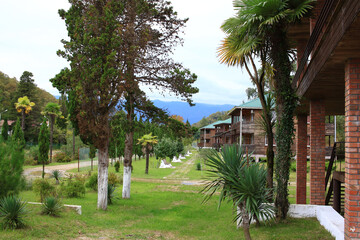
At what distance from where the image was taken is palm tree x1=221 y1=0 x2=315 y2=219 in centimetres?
836

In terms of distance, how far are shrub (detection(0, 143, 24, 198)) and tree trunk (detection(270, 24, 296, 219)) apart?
7.07 m

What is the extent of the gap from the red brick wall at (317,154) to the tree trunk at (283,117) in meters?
1.46

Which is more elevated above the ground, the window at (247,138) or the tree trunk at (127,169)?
the window at (247,138)

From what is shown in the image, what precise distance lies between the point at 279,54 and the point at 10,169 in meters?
7.93

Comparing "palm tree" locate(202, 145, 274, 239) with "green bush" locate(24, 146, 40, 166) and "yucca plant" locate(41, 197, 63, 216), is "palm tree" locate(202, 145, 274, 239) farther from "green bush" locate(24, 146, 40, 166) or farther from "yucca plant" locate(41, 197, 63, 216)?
"green bush" locate(24, 146, 40, 166)

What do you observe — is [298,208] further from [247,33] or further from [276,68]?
[247,33]

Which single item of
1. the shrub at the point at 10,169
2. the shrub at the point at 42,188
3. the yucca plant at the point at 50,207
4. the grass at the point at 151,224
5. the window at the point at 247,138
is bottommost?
the grass at the point at 151,224

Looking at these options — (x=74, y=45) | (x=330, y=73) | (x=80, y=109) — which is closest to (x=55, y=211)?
(x=80, y=109)

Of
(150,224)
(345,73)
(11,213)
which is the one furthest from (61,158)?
(345,73)

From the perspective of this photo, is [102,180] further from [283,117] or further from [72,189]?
[283,117]

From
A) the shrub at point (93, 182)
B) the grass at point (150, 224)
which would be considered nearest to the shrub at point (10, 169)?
the grass at point (150, 224)

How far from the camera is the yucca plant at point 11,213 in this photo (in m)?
7.95

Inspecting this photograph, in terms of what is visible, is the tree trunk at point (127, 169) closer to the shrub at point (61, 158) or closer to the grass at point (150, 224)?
the grass at point (150, 224)

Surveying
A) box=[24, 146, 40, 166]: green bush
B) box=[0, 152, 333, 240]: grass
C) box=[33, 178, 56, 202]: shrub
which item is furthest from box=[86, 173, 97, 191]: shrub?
box=[24, 146, 40, 166]: green bush
